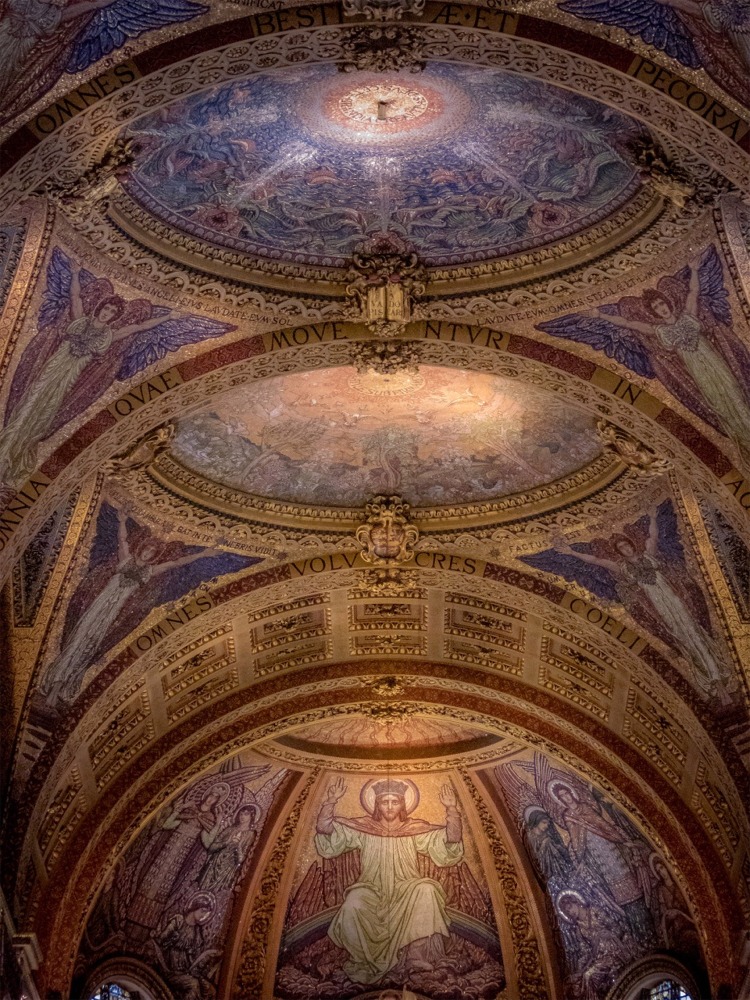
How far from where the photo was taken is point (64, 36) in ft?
42.5

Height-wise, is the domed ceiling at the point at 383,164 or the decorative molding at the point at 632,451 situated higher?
the domed ceiling at the point at 383,164

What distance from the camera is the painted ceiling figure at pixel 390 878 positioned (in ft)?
85.1

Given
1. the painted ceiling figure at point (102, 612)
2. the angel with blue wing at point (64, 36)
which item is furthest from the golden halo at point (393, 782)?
the angel with blue wing at point (64, 36)

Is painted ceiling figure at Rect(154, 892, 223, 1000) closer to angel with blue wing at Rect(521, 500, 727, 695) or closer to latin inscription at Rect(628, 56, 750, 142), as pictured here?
angel with blue wing at Rect(521, 500, 727, 695)

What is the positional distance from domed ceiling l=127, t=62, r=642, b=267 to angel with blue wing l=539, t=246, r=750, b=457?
3.23 feet

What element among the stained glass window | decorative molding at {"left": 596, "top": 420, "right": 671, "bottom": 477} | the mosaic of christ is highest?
the mosaic of christ

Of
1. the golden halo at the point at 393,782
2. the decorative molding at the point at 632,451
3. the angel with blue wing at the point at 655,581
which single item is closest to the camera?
the decorative molding at the point at 632,451

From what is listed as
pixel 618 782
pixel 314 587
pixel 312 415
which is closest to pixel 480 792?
pixel 618 782

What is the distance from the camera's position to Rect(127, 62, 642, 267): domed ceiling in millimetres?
14656

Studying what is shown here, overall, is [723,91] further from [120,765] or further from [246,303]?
[120,765]

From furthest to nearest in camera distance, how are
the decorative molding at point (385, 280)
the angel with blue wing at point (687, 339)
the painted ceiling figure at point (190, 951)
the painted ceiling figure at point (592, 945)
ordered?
the painted ceiling figure at point (190, 951), the painted ceiling figure at point (592, 945), the decorative molding at point (385, 280), the angel with blue wing at point (687, 339)

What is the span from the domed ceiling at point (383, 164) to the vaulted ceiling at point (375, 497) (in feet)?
0.13

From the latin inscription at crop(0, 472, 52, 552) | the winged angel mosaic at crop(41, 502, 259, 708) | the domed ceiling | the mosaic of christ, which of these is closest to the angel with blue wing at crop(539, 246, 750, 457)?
the domed ceiling

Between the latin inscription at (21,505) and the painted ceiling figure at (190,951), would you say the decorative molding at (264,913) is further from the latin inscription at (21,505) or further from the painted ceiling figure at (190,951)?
the latin inscription at (21,505)
